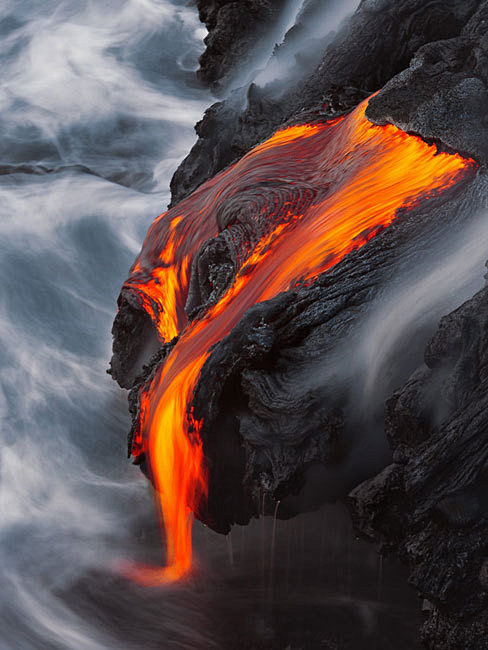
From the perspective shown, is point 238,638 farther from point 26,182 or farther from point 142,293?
point 26,182

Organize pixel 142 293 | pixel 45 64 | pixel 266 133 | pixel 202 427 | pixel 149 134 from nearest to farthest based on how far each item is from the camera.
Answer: pixel 202 427 → pixel 142 293 → pixel 266 133 → pixel 149 134 → pixel 45 64

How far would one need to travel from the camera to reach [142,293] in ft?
13.0

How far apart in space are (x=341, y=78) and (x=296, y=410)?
7.88 ft

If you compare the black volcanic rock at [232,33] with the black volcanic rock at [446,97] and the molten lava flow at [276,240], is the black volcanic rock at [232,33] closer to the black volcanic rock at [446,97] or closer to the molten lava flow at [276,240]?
the molten lava flow at [276,240]

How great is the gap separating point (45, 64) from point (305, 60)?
4368mm

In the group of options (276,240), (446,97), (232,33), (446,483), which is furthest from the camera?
(232,33)

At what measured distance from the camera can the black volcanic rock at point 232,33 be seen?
21.9 ft

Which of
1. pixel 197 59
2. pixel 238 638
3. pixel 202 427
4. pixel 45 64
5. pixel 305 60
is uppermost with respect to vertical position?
pixel 45 64

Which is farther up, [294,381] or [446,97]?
[446,97]

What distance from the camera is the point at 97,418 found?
420 centimetres

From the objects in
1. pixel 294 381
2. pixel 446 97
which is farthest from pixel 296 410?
pixel 446 97

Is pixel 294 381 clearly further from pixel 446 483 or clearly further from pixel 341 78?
pixel 341 78

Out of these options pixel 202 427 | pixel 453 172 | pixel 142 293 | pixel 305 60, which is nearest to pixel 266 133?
pixel 305 60

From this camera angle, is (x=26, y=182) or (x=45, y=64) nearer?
(x=26, y=182)
